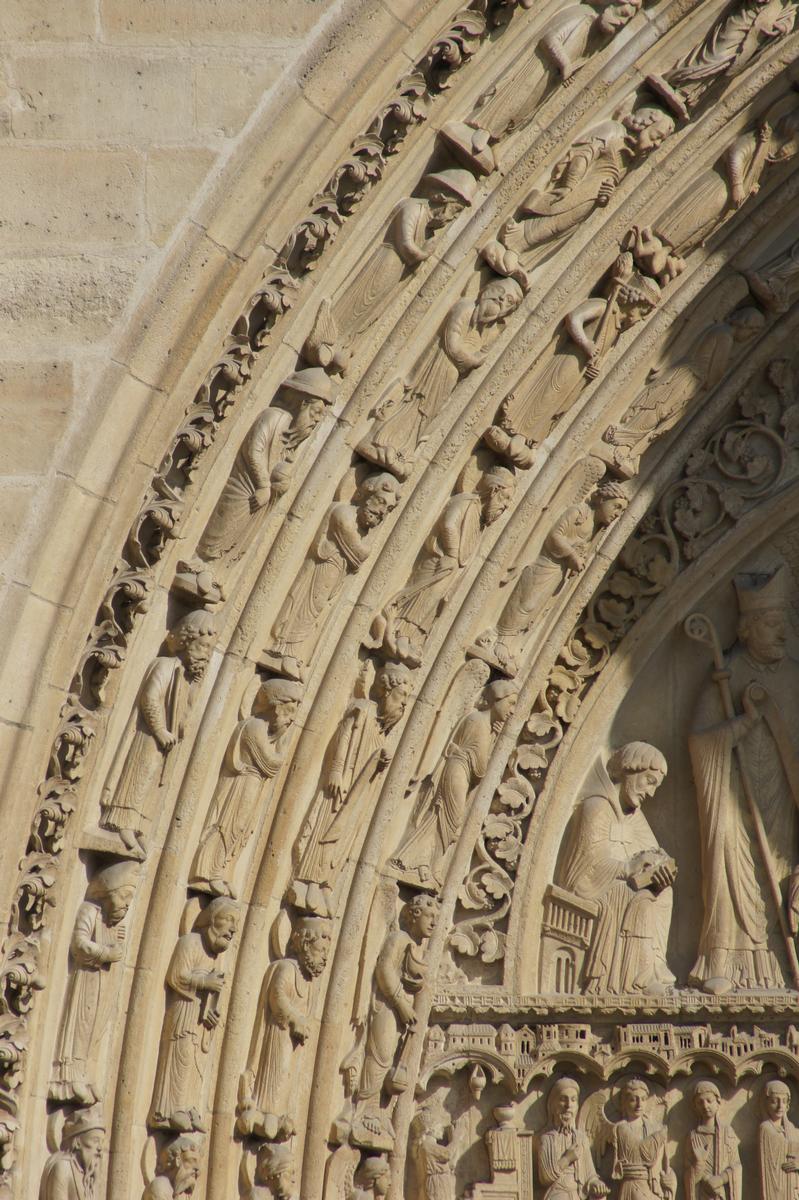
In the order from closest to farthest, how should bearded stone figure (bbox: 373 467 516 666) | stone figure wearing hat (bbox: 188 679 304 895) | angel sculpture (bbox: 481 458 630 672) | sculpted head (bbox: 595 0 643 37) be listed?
stone figure wearing hat (bbox: 188 679 304 895) < sculpted head (bbox: 595 0 643 37) < bearded stone figure (bbox: 373 467 516 666) < angel sculpture (bbox: 481 458 630 672)

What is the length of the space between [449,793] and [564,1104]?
1325mm

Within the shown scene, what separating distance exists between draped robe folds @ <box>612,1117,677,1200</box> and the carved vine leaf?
4.09ft

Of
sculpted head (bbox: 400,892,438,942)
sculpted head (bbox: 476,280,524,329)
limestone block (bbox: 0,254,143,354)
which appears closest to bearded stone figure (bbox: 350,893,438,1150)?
sculpted head (bbox: 400,892,438,942)

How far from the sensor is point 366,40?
758 cm

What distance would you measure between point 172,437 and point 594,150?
207 centimetres

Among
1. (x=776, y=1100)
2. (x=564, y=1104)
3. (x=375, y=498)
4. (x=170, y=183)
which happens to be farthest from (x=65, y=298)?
(x=776, y=1100)

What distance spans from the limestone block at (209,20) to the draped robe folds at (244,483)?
54.2 inches

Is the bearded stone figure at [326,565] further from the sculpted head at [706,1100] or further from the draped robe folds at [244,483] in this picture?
the sculpted head at [706,1100]

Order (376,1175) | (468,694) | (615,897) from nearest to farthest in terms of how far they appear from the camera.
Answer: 1. (376,1175)
2. (468,694)
3. (615,897)

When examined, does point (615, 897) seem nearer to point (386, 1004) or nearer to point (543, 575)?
point (386, 1004)

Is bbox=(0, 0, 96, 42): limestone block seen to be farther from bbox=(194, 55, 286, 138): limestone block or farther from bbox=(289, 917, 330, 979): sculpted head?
bbox=(289, 917, 330, 979): sculpted head

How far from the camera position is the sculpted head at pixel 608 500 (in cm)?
857

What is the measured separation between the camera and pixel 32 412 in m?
7.32

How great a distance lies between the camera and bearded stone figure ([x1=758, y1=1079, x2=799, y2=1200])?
325 inches
